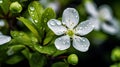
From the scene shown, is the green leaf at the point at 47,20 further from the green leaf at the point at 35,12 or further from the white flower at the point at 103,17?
the white flower at the point at 103,17

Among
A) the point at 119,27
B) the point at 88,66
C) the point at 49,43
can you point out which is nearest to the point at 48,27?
the point at 49,43

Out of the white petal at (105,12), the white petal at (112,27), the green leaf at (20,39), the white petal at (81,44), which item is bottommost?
the white petal at (112,27)

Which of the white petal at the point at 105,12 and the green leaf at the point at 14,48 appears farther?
the white petal at the point at 105,12

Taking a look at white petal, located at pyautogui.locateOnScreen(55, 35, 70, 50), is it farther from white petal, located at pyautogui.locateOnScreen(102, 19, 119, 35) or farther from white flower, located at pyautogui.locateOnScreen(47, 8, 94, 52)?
white petal, located at pyautogui.locateOnScreen(102, 19, 119, 35)

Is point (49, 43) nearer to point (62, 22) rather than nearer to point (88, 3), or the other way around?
point (62, 22)

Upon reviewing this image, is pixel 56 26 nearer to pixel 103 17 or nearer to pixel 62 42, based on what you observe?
pixel 62 42

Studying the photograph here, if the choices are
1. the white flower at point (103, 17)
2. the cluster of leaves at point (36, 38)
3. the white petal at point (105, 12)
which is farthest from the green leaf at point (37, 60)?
the white petal at point (105, 12)

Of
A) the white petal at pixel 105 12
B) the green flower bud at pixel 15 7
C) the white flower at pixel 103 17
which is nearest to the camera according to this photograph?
the green flower bud at pixel 15 7
